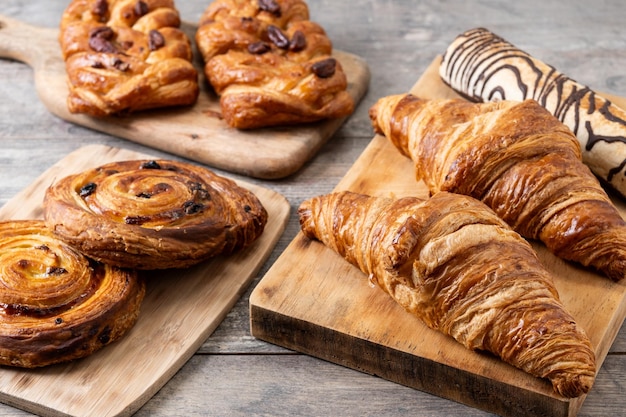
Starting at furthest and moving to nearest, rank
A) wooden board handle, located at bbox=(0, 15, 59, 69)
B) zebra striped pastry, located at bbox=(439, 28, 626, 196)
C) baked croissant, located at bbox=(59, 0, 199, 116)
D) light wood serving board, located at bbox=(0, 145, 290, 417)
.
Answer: wooden board handle, located at bbox=(0, 15, 59, 69) → baked croissant, located at bbox=(59, 0, 199, 116) → zebra striped pastry, located at bbox=(439, 28, 626, 196) → light wood serving board, located at bbox=(0, 145, 290, 417)

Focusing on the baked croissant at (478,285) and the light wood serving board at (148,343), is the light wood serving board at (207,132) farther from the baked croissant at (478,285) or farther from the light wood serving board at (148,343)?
the baked croissant at (478,285)

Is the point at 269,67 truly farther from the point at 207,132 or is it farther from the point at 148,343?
the point at 148,343

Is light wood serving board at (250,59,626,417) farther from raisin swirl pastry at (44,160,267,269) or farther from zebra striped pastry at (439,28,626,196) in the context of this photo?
zebra striped pastry at (439,28,626,196)

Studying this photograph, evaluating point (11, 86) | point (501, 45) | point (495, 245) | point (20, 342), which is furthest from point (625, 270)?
point (11, 86)

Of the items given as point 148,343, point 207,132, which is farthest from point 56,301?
point 207,132

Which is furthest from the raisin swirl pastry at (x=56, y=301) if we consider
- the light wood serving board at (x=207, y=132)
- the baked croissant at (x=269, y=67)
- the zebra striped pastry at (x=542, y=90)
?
the zebra striped pastry at (x=542, y=90)

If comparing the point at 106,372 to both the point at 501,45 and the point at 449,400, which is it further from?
the point at 501,45

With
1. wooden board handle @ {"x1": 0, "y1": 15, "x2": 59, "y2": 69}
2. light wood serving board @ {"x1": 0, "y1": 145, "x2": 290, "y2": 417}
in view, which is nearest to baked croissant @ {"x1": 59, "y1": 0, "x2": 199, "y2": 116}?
wooden board handle @ {"x1": 0, "y1": 15, "x2": 59, "y2": 69}

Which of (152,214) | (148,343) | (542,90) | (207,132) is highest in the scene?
(542,90)
